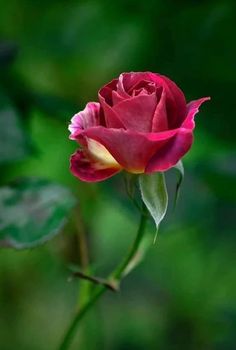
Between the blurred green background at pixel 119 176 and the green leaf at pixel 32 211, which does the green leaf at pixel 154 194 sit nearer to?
the green leaf at pixel 32 211

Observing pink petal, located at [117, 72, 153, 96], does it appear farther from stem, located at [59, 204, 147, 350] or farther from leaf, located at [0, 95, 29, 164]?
leaf, located at [0, 95, 29, 164]

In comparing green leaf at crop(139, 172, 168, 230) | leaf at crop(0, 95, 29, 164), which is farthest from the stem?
leaf at crop(0, 95, 29, 164)

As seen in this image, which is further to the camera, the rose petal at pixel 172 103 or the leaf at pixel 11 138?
the leaf at pixel 11 138

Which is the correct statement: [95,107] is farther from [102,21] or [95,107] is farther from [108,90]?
[102,21]

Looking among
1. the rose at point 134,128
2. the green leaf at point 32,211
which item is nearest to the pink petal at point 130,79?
the rose at point 134,128

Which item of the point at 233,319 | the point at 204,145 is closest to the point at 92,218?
the point at 204,145

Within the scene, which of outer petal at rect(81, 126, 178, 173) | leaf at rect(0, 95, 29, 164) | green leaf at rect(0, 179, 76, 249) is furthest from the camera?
leaf at rect(0, 95, 29, 164)

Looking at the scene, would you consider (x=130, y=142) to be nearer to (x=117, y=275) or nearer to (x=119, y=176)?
(x=117, y=275)
